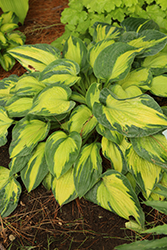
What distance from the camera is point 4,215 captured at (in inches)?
57.0

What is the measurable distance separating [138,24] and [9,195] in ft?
5.27

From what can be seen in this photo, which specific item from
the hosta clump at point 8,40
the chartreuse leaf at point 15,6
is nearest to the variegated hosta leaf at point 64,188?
the hosta clump at point 8,40

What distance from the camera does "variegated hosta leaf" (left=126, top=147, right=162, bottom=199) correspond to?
131 centimetres

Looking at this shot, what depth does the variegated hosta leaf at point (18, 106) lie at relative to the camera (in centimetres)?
161

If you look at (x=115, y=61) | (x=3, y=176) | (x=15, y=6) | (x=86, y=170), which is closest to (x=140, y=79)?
(x=115, y=61)

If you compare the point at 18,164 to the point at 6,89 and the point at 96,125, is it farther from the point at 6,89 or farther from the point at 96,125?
the point at 6,89

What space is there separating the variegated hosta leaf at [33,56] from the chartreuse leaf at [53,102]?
0.33m

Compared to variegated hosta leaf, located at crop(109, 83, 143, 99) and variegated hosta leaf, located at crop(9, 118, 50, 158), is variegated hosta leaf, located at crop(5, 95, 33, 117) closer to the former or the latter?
variegated hosta leaf, located at crop(9, 118, 50, 158)

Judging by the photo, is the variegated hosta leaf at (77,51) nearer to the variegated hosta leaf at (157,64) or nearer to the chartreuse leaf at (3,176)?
the variegated hosta leaf at (157,64)

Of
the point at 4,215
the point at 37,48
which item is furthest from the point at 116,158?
the point at 37,48

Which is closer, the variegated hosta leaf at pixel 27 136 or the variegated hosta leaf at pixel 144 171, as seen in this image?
the variegated hosta leaf at pixel 144 171

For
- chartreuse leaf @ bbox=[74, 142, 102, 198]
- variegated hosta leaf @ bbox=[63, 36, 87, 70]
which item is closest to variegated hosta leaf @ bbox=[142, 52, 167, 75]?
variegated hosta leaf @ bbox=[63, 36, 87, 70]

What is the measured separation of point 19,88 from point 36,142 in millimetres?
443

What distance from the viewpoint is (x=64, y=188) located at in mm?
1409
